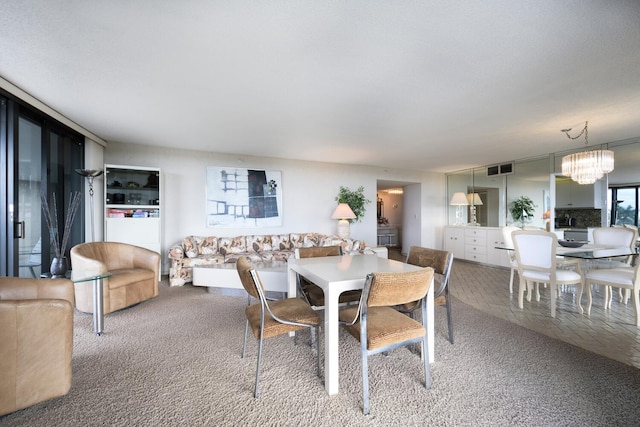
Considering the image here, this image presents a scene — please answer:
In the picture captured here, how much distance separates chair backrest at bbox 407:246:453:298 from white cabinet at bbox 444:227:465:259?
4672mm

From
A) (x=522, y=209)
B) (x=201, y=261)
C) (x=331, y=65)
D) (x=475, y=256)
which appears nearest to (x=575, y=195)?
(x=522, y=209)

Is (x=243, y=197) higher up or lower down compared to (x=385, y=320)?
higher up

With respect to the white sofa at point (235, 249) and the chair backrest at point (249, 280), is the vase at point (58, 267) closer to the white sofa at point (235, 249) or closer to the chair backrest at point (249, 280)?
the chair backrest at point (249, 280)

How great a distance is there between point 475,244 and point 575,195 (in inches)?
77.8

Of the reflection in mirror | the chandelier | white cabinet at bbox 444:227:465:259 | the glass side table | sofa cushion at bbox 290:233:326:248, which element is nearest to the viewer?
the glass side table

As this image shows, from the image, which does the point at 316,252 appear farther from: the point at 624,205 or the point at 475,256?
the point at 624,205

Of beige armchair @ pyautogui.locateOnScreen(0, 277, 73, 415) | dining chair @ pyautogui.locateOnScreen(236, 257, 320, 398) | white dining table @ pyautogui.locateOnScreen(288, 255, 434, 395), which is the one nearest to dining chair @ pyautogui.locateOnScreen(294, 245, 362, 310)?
white dining table @ pyautogui.locateOnScreen(288, 255, 434, 395)

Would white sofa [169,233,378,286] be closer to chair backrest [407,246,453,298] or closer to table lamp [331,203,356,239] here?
table lamp [331,203,356,239]

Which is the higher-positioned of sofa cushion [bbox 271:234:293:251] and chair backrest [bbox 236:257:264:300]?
chair backrest [bbox 236:257:264:300]

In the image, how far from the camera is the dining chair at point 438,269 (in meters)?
2.15

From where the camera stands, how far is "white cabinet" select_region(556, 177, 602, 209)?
4.77 m

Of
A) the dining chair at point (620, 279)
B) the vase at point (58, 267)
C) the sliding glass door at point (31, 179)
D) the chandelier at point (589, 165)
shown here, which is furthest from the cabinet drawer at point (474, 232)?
the sliding glass door at point (31, 179)

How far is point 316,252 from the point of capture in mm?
2748

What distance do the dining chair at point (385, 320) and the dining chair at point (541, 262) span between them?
2.24 meters
